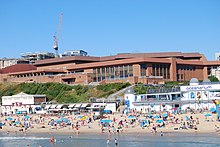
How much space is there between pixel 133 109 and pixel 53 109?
55.0 ft

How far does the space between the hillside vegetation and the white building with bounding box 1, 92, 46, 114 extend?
170 inches

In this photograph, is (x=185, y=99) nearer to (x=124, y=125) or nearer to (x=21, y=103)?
(x=124, y=125)

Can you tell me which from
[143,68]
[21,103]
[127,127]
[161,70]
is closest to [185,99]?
[127,127]

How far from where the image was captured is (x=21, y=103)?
85438mm

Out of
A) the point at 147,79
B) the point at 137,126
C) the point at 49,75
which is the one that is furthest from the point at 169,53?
the point at 137,126

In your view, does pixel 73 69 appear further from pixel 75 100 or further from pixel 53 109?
pixel 53 109

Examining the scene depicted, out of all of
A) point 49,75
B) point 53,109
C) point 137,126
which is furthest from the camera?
point 49,75

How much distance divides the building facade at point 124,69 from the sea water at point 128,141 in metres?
43.3

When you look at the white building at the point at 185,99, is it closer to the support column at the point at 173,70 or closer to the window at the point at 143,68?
the window at the point at 143,68

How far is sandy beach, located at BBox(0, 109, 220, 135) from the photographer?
163ft

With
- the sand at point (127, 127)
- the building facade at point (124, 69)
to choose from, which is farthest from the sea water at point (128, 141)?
the building facade at point (124, 69)

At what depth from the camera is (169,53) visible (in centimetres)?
10819

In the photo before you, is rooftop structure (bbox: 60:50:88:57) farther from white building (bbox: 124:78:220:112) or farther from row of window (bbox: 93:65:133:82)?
white building (bbox: 124:78:220:112)

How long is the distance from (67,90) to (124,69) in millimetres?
13871
